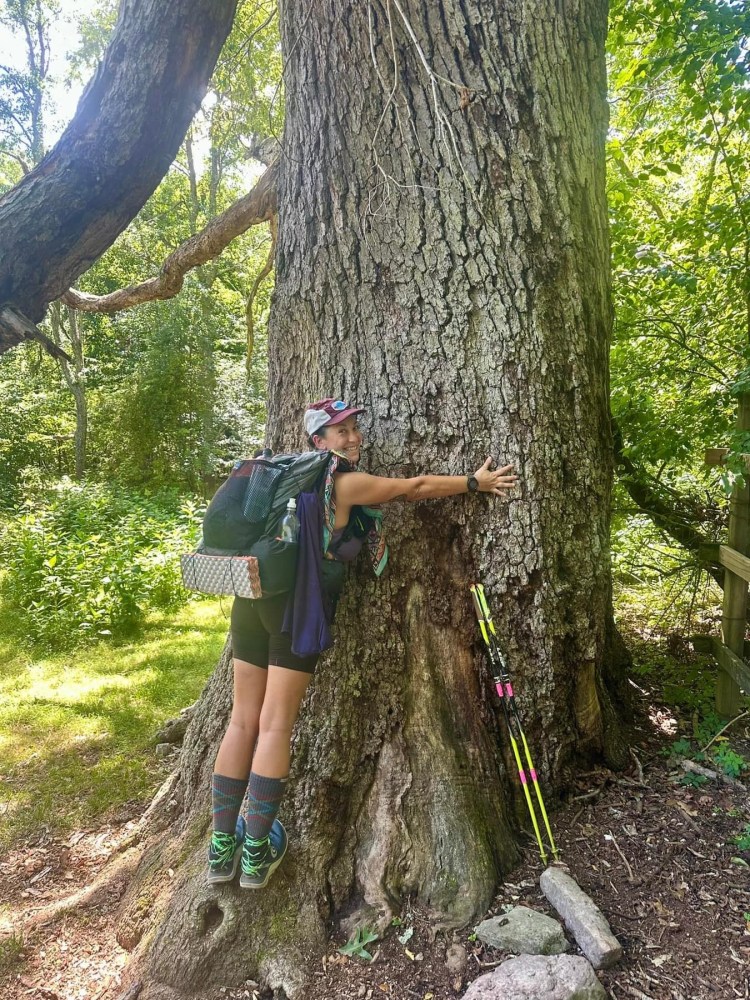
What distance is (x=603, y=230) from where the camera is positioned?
3088 mm

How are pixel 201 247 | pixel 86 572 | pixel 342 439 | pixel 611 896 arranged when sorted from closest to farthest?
pixel 611 896, pixel 342 439, pixel 201 247, pixel 86 572

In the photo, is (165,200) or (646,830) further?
(165,200)

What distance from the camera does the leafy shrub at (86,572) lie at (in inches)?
267

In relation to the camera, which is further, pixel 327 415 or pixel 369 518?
pixel 369 518

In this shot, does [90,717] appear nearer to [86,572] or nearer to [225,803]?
[86,572]

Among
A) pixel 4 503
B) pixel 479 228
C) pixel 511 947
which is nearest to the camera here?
pixel 511 947

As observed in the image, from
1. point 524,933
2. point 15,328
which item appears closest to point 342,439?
point 15,328

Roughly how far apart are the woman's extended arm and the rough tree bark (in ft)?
0.35

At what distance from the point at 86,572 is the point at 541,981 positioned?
6495 mm

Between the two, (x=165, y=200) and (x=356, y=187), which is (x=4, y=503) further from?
(x=356, y=187)

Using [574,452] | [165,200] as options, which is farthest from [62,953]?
[165,200]

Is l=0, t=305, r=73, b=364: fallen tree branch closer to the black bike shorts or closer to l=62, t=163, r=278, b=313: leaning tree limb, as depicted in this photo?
the black bike shorts

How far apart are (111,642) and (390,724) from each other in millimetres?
4758

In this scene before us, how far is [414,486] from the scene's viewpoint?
255 cm
